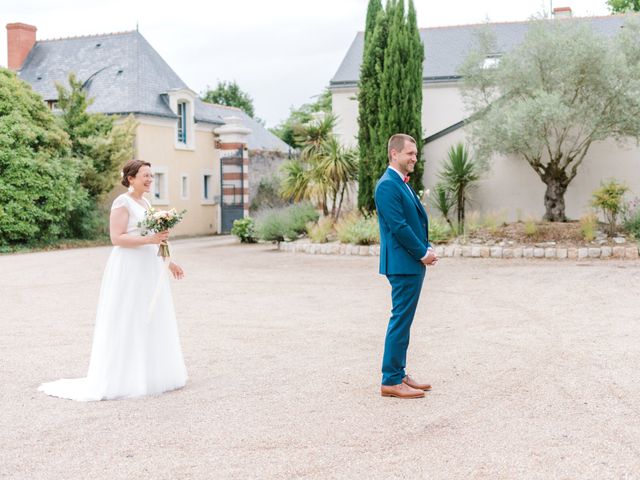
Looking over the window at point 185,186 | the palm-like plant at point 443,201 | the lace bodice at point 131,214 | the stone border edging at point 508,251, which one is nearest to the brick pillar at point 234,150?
the window at point 185,186

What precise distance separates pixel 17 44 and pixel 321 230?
664 inches

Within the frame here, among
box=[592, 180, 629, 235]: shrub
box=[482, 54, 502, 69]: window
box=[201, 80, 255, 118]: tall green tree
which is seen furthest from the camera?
box=[201, 80, 255, 118]: tall green tree

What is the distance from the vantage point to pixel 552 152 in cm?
2006

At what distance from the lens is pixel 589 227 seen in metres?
17.8

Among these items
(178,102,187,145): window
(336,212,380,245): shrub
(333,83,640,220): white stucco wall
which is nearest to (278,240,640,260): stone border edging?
(336,212,380,245): shrub

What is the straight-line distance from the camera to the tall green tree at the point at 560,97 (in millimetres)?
17656

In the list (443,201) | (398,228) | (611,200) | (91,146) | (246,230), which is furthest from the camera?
(91,146)

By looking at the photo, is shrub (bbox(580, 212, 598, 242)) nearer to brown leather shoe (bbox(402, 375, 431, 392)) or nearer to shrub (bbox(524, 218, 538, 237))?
shrub (bbox(524, 218, 538, 237))

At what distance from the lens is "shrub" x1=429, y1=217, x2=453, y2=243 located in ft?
61.2

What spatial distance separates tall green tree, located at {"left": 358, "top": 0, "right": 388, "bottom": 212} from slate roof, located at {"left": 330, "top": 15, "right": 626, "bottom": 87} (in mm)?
3641

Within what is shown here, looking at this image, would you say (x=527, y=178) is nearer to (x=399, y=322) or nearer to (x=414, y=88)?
(x=414, y=88)

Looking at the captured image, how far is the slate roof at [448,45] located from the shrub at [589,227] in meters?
7.68

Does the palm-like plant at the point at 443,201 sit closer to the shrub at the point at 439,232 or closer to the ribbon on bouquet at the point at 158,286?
the shrub at the point at 439,232

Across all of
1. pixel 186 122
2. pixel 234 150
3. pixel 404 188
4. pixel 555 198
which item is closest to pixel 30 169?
pixel 186 122
